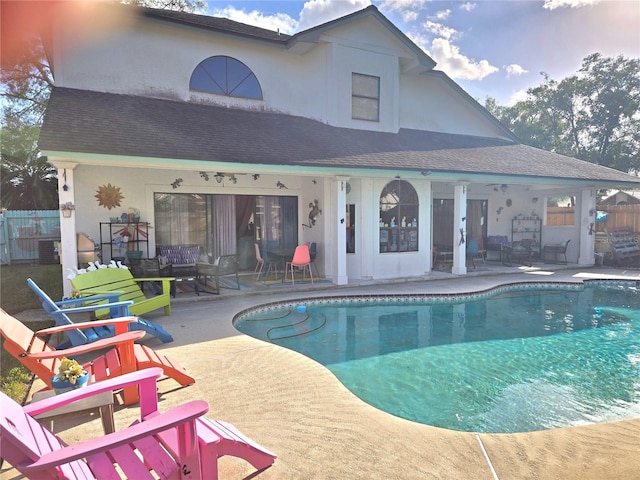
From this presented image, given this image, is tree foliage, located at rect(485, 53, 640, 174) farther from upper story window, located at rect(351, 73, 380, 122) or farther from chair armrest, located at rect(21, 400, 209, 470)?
chair armrest, located at rect(21, 400, 209, 470)

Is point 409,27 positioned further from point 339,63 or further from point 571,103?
point 571,103

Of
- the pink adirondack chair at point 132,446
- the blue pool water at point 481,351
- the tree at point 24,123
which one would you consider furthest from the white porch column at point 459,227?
the tree at point 24,123

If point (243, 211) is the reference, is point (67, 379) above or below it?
below

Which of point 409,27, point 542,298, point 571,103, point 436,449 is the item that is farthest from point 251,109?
point 571,103

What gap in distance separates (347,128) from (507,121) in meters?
29.6

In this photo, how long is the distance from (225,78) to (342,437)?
10301 mm

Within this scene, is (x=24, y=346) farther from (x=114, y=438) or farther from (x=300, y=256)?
(x=300, y=256)

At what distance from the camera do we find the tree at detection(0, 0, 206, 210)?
15984mm

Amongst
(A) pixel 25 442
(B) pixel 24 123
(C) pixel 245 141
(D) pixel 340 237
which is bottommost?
(A) pixel 25 442

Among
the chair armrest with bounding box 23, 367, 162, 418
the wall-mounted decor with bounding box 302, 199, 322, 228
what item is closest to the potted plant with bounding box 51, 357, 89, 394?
the chair armrest with bounding box 23, 367, 162, 418

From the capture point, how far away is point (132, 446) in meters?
2.21

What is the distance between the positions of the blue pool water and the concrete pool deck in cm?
75

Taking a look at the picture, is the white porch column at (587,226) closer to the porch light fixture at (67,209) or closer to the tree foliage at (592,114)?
the porch light fixture at (67,209)

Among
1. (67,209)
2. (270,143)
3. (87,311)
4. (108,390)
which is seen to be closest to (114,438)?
(108,390)
